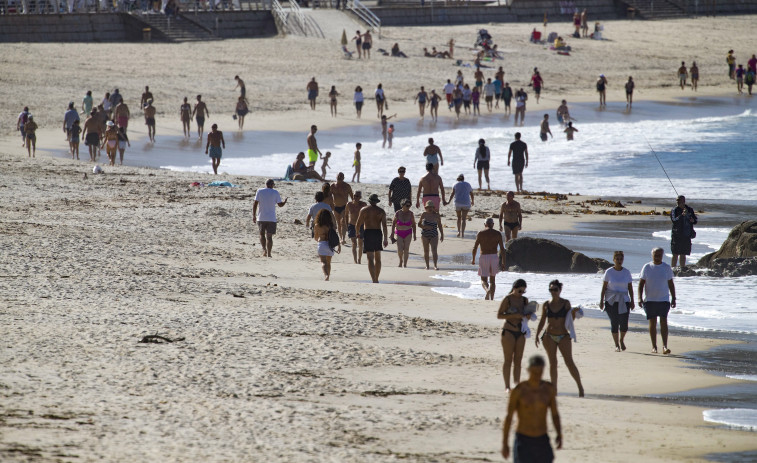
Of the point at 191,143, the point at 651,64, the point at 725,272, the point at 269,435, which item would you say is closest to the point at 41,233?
the point at 269,435

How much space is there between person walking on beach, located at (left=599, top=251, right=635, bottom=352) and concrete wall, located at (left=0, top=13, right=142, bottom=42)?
35.9 m

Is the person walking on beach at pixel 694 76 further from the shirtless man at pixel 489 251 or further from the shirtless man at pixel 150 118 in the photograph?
the shirtless man at pixel 489 251

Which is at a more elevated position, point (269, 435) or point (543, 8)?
point (543, 8)

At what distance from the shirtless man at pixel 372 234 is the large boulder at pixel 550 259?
8.21ft

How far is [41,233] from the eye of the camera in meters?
14.7

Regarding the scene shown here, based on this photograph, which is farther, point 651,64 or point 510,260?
point 651,64

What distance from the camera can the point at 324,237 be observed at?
13305 millimetres

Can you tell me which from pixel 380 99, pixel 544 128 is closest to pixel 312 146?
pixel 544 128

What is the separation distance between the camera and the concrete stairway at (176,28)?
44031mm

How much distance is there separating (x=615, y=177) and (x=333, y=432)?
19989 mm

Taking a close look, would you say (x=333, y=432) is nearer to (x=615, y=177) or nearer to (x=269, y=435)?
(x=269, y=435)

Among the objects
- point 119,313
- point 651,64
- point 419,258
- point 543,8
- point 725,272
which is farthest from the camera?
point 543,8

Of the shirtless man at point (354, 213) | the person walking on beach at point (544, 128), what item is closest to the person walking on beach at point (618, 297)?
the shirtless man at point (354, 213)

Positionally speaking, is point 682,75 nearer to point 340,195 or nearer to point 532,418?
point 340,195
